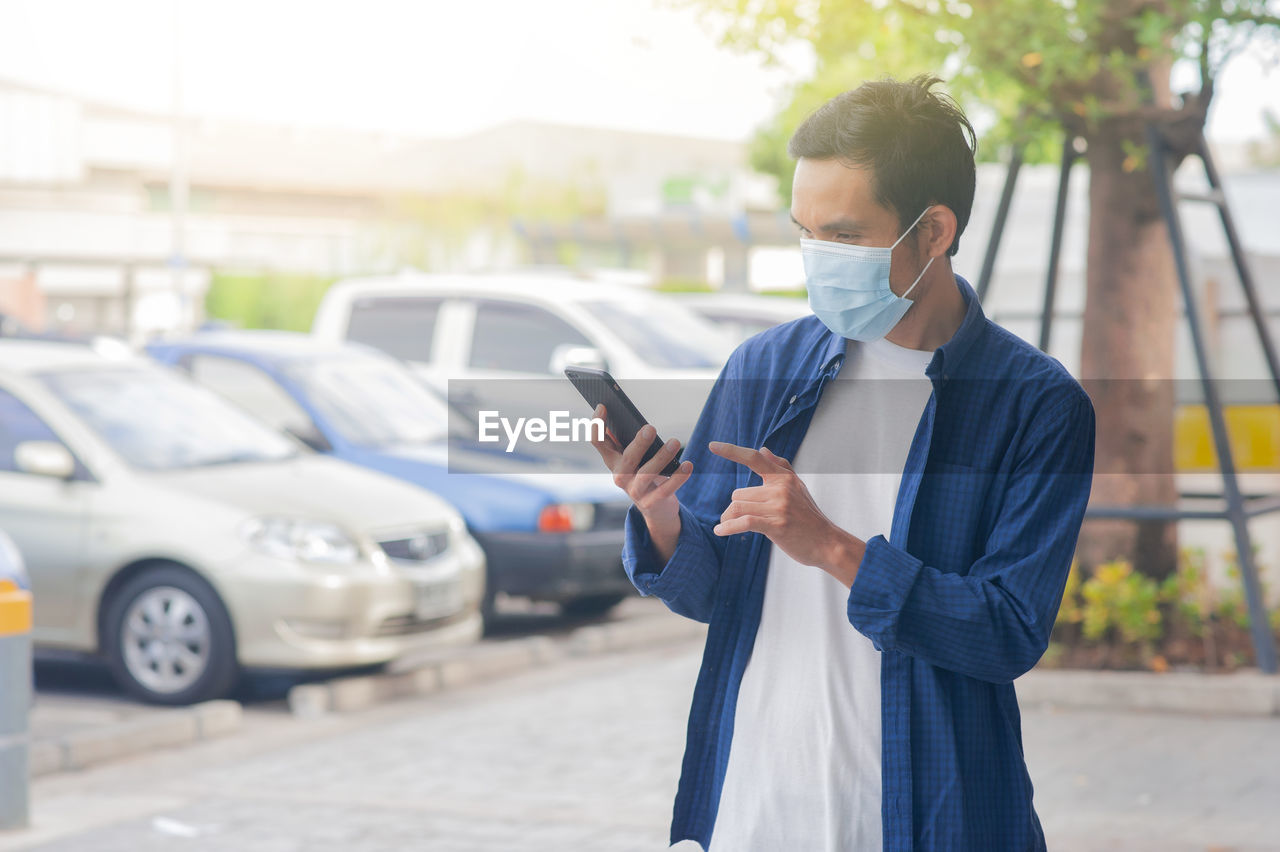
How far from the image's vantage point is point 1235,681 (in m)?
7.37

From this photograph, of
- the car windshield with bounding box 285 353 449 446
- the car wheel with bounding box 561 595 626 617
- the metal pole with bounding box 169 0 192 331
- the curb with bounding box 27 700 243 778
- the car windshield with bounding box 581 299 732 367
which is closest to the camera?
the curb with bounding box 27 700 243 778

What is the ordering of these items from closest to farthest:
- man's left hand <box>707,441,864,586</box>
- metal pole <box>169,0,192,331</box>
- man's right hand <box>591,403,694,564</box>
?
1. man's left hand <box>707,441,864,586</box>
2. man's right hand <box>591,403,694,564</box>
3. metal pole <box>169,0,192,331</box>

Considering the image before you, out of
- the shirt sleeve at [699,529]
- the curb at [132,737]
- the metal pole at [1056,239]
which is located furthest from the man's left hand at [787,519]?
the metal pole at [1056,239]

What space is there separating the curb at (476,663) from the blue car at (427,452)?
11.7 inches

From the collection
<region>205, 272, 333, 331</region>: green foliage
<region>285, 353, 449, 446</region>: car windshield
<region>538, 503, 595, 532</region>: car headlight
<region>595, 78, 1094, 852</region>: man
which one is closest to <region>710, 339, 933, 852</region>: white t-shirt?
<region>595, 78, 1094, 852</region>: man

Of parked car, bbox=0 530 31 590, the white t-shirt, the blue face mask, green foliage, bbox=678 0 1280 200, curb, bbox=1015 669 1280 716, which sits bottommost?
curb, bbox=1015 669 1280 716

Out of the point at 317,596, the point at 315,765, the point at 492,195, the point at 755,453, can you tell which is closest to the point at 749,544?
the point at 755,453

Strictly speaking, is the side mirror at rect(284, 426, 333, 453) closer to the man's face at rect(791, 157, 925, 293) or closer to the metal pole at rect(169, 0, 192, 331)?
the man's face at rect(791, 157, 925, 293)

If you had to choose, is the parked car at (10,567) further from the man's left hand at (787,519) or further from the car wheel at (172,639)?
the man's left hand at (787,519)

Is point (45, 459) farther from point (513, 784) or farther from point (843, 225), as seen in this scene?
point (843, 225)

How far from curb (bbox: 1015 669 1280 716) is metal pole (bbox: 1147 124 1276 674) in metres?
0.19

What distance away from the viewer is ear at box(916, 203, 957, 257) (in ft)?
7.74

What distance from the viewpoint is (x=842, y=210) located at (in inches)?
90.8

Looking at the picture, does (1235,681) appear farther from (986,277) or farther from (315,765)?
(315,765)
